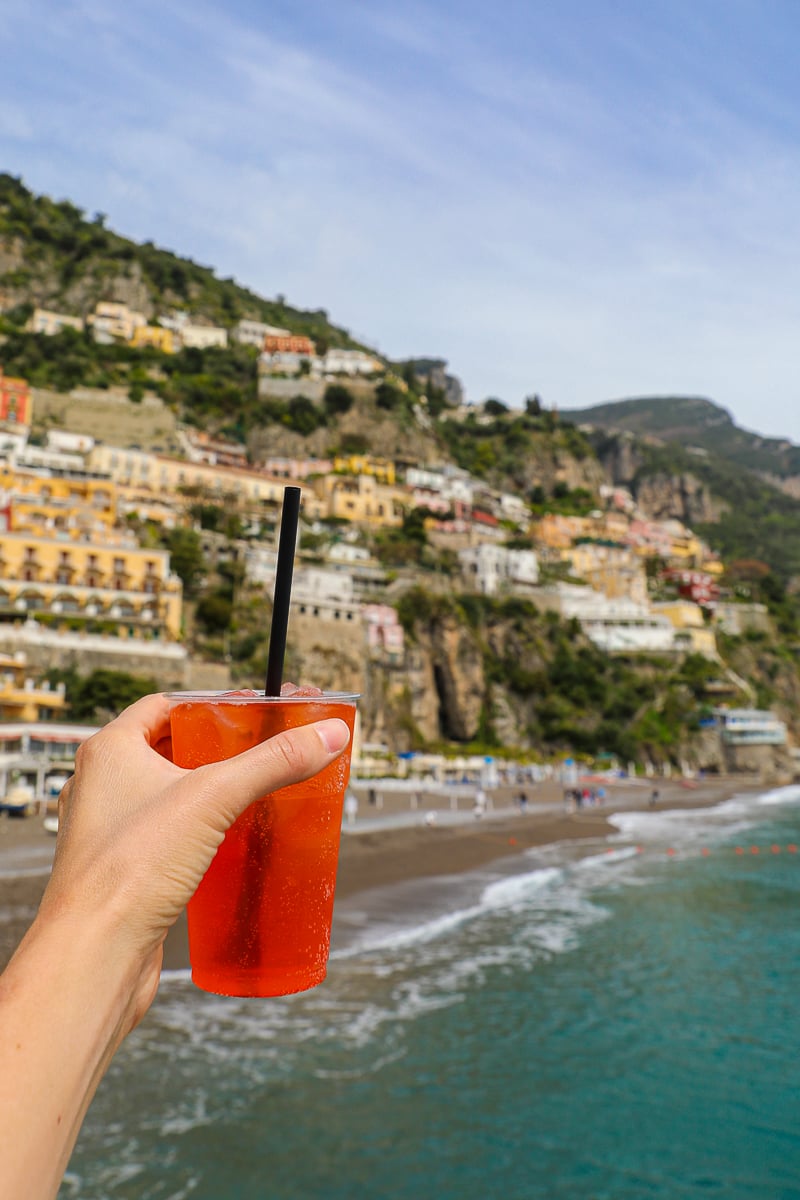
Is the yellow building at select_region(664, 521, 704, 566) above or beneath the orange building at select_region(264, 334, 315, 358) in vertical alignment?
beneath

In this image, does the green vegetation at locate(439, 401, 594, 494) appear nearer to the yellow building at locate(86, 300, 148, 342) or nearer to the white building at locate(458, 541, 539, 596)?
the white building at locate(458, 541, 539, 596)

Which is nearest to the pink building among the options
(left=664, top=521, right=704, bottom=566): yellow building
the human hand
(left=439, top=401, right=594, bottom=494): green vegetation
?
(left=439, top=401, right=594, bottom=494): green vegetation

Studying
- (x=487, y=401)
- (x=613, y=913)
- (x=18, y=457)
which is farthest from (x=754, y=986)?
(x=487, y=401)

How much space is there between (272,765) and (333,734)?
0.14 meters

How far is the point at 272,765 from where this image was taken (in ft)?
4.12

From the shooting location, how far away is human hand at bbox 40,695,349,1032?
110cm

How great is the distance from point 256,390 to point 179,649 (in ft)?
147

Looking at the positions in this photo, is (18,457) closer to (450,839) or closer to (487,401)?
(450,839)

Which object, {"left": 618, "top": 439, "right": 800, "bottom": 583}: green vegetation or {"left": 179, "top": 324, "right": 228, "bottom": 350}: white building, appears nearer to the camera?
{"left": 179, "top": 324, "right": 228, "bottom": 350}: white building

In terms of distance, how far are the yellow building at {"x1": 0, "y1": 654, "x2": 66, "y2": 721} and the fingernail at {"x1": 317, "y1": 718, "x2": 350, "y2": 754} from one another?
2884cm

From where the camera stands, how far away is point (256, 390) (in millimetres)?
72812

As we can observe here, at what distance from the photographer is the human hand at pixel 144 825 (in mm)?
1104

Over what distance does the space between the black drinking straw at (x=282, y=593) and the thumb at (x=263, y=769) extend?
0.17 meters

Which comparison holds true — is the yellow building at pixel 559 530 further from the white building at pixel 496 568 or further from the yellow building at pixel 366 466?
the yellow building at pixel 366 466
